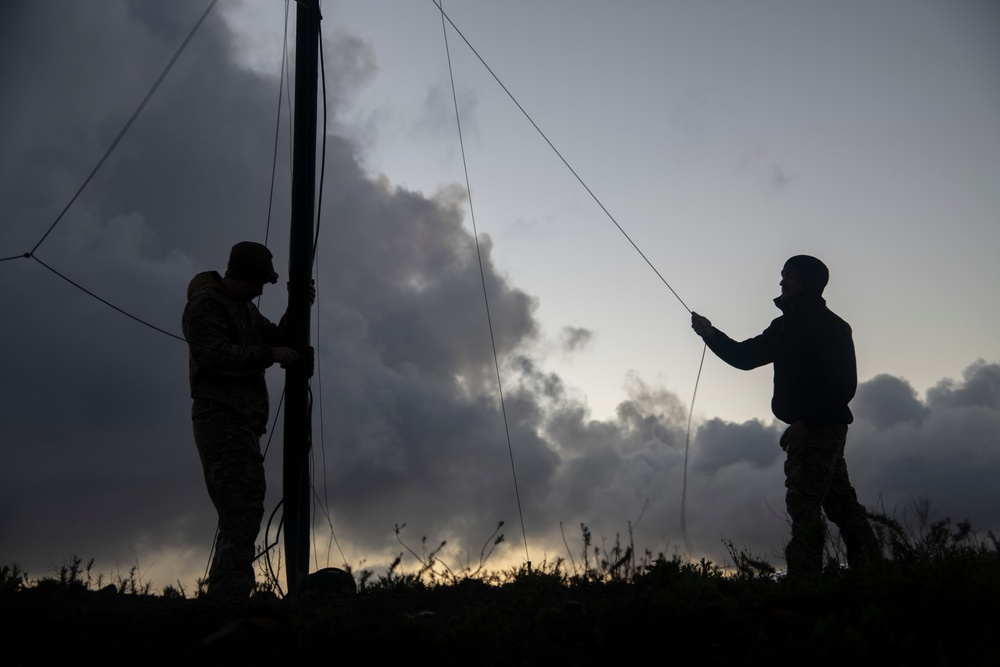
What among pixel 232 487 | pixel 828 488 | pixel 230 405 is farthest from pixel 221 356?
pixel 828 488

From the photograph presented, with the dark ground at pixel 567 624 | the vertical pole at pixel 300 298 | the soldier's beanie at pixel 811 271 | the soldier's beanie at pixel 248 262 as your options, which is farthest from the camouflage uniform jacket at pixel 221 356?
the soldier's beanie at pixel 811 271

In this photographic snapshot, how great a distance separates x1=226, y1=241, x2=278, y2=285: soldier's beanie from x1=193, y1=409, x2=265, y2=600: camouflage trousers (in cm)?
97

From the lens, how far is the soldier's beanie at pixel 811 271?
5.79 meters

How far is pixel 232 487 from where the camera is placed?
4816mm

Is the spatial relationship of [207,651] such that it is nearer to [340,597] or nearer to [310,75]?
[340,597]

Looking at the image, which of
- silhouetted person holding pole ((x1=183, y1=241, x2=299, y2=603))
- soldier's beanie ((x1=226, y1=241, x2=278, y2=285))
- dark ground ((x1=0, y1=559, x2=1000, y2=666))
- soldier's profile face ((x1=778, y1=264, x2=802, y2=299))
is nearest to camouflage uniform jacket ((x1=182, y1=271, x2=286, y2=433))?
silhouetted person holding pole ((x1=183, y1=241, x2=299, y2=603))

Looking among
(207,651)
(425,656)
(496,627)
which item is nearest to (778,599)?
(496,627)

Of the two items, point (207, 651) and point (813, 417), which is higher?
point (813, 417)

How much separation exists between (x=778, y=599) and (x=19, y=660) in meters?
3.57

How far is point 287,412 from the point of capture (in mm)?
5953

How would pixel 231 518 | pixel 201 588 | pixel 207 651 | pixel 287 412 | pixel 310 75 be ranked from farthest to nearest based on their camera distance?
1. pixel 310 75
2. pixel 287 412
3. pixel 231 518
4. pixel 201 588
5. pixel 207 651

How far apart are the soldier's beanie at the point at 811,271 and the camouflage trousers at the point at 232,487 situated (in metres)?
4.10

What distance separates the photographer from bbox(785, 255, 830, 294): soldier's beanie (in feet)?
19.0

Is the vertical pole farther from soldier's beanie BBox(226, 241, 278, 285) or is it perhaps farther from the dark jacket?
the dark jacket
